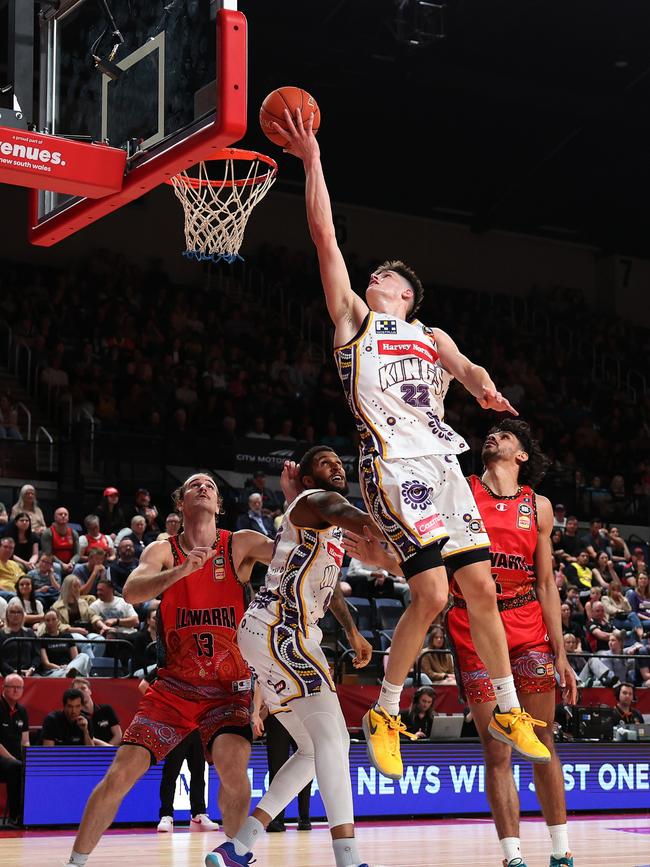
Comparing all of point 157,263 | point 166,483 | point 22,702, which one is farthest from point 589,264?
point 22,702

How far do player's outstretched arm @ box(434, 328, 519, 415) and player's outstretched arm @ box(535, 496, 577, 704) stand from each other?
1.33 meters

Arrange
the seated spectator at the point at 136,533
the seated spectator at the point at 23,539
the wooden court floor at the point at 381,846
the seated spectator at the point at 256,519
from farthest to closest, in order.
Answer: the seated spectator at the point at 256,519, the seated spectator at the point at 136,533, the seated spectator at the point at 23,539, the wooden court floor at the point at 381,846

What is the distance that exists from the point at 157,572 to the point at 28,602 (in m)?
6.40

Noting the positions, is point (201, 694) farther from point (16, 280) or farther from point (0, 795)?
point (16, 280)

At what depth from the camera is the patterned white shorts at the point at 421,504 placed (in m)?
5.38

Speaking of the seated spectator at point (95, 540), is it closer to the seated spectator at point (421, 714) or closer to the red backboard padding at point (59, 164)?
the seated spectator at point (421, 714)

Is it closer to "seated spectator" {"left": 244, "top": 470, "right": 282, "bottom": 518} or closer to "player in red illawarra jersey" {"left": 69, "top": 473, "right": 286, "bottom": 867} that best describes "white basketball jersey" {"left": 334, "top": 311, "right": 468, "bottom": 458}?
"player in red illawarra jersey" {"left": 69, "top": 473, "right": 286, "bottom": 867}

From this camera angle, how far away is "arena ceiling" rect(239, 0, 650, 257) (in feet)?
65.0

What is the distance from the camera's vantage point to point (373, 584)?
1521 centimetres

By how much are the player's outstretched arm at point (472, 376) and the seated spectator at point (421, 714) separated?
6947 millimetres

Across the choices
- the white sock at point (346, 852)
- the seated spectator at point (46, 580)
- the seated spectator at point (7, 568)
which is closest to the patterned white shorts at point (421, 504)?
the white sock at point (346, 852)

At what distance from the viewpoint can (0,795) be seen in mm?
10734

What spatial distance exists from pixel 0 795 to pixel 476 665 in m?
5.93

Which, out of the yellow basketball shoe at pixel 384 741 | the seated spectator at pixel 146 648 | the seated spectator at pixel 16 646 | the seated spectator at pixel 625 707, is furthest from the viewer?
the seated spectator at pixel 625 707
